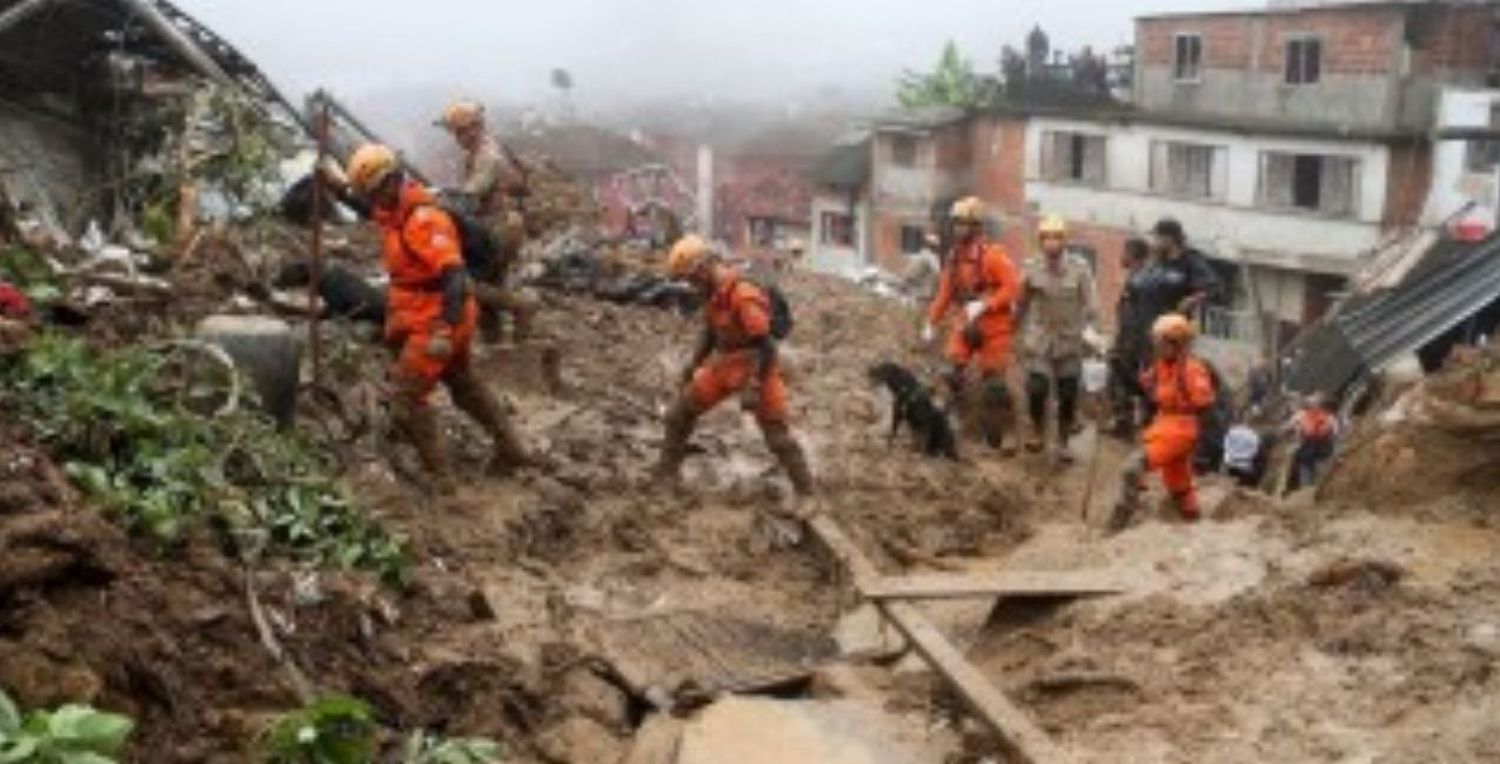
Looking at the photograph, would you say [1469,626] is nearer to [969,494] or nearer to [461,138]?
[969,494]

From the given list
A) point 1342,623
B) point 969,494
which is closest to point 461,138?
point 969,494

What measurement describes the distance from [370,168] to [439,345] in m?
0.85

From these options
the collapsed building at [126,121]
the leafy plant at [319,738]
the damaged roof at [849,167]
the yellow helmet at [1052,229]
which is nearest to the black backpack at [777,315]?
the yellow helmet at [1052,229]

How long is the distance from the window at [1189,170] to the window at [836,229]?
10.2 m

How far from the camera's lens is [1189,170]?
3069cm

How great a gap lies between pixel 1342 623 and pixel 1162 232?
5.06 metres

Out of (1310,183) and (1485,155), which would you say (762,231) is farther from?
(1485,155)

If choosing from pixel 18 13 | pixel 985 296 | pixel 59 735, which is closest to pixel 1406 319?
pixel 985 296

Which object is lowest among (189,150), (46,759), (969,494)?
Result: (969,494)

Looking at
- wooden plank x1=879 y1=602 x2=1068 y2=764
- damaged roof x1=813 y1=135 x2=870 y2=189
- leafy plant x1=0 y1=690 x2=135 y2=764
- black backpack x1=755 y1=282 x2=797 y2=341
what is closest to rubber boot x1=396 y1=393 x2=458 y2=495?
black backpack x1=755 y1=282 x2=797 y2=341

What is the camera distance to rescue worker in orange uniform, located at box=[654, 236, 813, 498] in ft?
27.1

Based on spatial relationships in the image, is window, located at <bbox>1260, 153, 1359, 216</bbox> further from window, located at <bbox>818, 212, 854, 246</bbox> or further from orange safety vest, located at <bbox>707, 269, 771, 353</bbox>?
orange safety vest, located at <bbox>707, 269, 771, 353</bbox>

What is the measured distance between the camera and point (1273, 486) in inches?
498

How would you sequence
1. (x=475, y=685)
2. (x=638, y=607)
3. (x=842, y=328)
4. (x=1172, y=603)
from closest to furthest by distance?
(x=475, y=685) < (x=1172, y=603) < (x=638, y=607) < (x=842, y=328)
